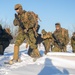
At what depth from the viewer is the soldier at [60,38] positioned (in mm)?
14570

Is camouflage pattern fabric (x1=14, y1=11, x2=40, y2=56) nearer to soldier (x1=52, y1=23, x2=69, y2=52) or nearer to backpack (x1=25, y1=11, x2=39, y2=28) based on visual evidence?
backpack (x1=25, y1=11, x2=39, y2=28)

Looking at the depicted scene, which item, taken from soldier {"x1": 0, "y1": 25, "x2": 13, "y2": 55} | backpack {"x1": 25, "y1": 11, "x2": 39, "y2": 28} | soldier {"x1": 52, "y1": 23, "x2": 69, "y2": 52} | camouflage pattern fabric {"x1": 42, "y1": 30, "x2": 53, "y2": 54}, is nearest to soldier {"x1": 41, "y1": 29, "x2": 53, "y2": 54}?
camouflage pattern fabric {"x1": 42, "y1": 30, "x2": 53, "y2": 54}

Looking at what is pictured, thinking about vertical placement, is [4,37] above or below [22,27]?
below

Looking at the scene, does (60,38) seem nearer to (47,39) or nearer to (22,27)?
(47,39)

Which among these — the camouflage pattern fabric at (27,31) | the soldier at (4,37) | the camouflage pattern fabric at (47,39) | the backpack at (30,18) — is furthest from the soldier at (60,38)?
the backpack at (30,18)

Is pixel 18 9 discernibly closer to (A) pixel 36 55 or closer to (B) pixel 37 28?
(B) pixel 37 28

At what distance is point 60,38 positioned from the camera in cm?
1462

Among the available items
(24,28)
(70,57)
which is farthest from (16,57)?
(70,57)

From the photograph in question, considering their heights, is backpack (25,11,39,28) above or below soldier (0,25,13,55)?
above

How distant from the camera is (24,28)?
11.8 metres

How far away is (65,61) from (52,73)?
2.72m

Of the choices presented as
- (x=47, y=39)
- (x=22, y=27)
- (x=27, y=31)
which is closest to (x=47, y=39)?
(x=47, y=39)

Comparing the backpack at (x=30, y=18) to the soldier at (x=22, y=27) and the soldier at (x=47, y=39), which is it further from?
the soldier at (x=47, y=39)

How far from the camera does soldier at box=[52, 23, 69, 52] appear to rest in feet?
47.8
